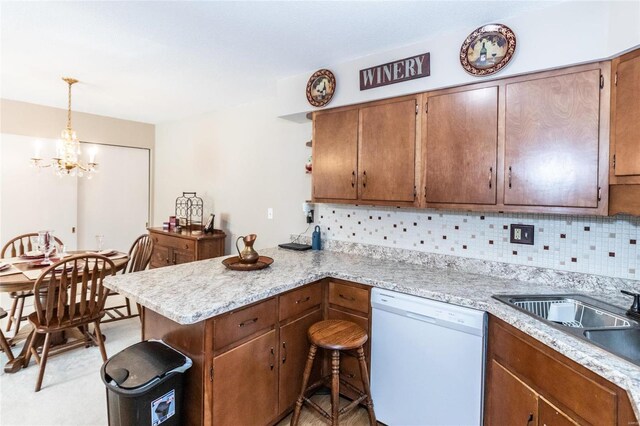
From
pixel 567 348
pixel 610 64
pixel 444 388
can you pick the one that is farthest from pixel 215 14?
pixel 444 388

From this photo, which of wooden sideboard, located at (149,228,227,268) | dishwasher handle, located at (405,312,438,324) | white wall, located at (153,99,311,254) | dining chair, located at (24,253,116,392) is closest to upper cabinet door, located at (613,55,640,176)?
dishwasher handle, located at (405,312,438,324)

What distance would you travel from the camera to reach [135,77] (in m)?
2.87

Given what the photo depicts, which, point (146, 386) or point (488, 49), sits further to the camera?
point (488, 49)

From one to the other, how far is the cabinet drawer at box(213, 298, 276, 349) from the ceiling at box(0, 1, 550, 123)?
63.3 inches

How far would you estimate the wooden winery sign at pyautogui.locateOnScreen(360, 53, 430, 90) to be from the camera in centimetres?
208

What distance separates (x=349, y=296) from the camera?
2084mm

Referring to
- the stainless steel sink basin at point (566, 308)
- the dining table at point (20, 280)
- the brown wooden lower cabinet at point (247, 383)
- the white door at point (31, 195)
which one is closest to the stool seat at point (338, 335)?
the brown wooden lower cabinet at point (247, 383)

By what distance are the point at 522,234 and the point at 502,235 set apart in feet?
0.37

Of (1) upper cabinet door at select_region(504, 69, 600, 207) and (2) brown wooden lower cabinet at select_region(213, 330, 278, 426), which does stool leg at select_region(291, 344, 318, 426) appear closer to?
(2) brown wooden lower cabinet at select_region(213, 330, 278, 426)

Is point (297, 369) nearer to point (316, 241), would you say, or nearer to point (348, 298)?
point (348, 298)

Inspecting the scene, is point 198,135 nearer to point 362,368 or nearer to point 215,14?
point 215,14

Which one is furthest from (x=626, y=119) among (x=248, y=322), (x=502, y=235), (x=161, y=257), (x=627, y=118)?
(x=161, y=257)

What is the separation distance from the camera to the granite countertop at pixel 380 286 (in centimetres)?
114

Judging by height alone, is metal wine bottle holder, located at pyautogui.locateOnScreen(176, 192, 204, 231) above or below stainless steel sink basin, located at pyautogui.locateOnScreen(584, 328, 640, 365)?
above
